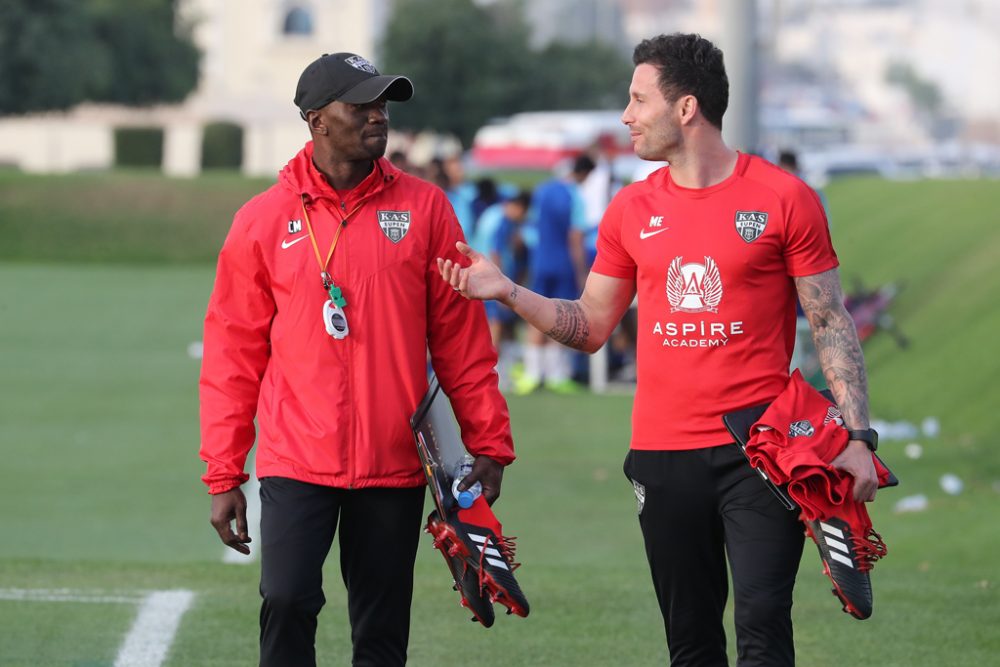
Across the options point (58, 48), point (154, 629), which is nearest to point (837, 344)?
point (154, 629)

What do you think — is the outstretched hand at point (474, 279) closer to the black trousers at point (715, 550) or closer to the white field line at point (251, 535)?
the black trousers at point (715, 550)

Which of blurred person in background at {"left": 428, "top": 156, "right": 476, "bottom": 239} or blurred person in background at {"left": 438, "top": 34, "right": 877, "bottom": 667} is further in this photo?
blurred person in background at {"left": 428, "top": 156, "right": 476, "bottom": 239}

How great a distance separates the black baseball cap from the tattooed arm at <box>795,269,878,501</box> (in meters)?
1.30

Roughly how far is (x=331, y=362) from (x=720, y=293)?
1132mm

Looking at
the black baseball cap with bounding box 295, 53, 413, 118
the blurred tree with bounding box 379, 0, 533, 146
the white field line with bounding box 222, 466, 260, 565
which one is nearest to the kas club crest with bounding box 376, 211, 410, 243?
the black baseball cap with bounding box 295, 53, 413, 118

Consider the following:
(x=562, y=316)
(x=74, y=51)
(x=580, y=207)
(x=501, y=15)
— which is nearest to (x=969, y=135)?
(x=501, y=15)

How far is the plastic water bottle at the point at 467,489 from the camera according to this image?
533 centimetres

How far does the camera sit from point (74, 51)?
46250 mm

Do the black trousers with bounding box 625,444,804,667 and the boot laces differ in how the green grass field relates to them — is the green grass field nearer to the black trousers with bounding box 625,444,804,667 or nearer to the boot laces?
the black trousers with bounding box 625,444,804,667

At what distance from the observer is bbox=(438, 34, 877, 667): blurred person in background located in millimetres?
5188

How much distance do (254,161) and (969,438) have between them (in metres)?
67.6

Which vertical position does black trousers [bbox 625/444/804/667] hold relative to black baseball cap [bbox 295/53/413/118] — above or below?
below

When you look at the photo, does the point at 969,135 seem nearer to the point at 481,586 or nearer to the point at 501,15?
the point at 501,15

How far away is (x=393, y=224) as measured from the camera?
5.27 metres
